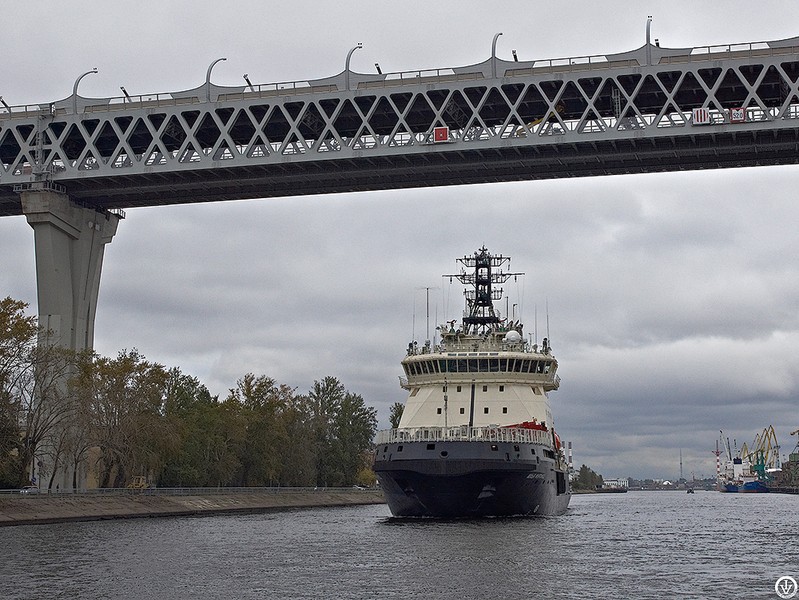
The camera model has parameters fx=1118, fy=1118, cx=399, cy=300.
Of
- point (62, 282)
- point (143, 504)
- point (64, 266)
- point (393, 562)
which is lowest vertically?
point (393, 562)

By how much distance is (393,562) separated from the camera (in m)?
38.6

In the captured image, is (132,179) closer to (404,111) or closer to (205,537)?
(404,111)

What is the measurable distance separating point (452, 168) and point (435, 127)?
2852 millimetres

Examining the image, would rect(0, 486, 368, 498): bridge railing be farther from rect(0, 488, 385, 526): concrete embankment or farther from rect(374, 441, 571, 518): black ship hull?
rect(374, 441, 571, 518): black ship hull

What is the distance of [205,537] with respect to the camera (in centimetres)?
5141

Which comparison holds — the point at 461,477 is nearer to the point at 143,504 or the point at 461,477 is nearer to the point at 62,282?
the point at 143,504

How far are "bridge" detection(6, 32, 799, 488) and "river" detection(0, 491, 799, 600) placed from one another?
74.3ft

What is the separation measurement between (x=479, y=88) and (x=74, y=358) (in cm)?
A: 3095

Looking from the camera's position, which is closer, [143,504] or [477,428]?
[477,428]

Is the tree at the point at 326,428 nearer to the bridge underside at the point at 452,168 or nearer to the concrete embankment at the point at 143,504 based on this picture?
the concrete embankment at the point at 143,504

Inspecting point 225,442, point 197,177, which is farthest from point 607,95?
point 225,442

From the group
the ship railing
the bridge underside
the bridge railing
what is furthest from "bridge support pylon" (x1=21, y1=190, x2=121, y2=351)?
the ship railing

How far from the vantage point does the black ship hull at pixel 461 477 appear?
187 feet

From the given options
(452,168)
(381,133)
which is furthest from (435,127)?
(381,133)
